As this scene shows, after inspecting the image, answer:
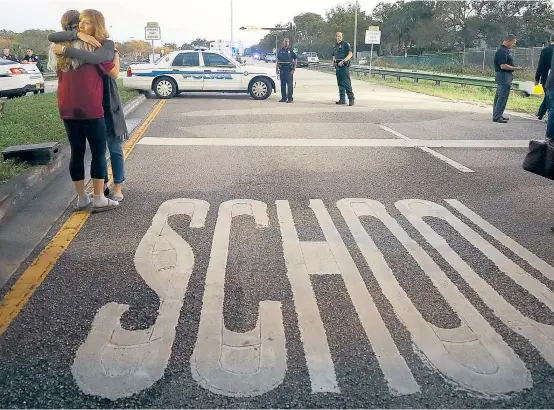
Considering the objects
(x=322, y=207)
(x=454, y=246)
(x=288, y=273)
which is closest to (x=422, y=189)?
(x=322, y=207)

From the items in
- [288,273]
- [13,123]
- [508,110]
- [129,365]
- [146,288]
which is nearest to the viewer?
[129,365]

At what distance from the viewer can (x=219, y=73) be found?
18.2 metres

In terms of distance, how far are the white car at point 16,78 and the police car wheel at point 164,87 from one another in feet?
14.9

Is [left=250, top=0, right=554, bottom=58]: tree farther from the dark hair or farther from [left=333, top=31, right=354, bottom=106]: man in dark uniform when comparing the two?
the dark hair

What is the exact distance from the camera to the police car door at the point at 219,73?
1806 centimetres

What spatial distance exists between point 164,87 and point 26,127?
28.6 ft

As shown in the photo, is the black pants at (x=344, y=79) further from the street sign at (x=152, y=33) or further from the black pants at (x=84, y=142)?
the street sign at (x=152, y=33)

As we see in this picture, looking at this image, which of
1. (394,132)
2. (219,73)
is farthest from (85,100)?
(219,73)

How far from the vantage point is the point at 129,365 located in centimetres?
269

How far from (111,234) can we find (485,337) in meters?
3.05

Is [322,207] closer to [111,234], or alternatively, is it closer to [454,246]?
[454,246]

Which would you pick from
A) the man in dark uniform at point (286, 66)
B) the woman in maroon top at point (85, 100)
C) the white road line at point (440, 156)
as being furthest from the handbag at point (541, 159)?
the man in dark uniform at point (286, 66)

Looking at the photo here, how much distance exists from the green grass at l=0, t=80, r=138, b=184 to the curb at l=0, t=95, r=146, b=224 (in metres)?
0.16

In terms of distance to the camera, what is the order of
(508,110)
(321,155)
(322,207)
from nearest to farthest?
1. (322,207)
2. (321,155)
3. (508,110)
